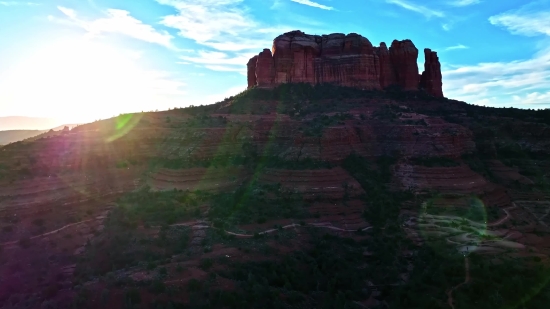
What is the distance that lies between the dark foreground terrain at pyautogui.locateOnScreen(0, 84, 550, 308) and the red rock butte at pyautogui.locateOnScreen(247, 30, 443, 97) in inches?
140

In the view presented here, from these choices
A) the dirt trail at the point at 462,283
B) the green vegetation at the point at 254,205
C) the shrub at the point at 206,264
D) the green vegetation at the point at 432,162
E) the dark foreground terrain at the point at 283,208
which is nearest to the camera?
→ the dirt trail at the point at 462,283

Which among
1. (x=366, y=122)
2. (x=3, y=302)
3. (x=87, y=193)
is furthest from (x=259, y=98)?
(x=3, y=302)

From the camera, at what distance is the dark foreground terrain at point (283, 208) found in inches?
754

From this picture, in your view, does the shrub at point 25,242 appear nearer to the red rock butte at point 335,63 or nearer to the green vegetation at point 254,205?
the green vegetation at point 254,205

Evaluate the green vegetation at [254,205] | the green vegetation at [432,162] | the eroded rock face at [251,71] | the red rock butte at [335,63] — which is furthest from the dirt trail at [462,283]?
the eroded rock face at [251,71]

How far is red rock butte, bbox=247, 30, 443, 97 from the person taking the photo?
57.0 meters

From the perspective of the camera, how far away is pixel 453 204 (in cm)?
3628

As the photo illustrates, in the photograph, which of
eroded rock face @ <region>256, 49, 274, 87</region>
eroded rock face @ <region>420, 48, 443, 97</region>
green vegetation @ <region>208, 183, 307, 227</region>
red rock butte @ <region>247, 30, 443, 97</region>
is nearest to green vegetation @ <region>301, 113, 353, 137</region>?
green vegetation @ <region>208, 183, 307, 227</region>

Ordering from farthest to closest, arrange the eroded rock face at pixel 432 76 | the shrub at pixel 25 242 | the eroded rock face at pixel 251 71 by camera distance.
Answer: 1. the eroded rock face at pixel 432 76
2. the eroded rock face at pixel 251 71
3. the shrub at pixel 25 242

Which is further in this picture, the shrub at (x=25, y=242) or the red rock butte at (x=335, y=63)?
the red rock butte at (x=335, y=63)

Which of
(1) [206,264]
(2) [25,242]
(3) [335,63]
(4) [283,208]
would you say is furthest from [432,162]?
(2) [25,242]

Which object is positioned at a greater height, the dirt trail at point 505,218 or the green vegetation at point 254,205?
the green vegetation at point 254,205

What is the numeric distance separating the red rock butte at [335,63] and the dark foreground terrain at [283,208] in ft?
11.7

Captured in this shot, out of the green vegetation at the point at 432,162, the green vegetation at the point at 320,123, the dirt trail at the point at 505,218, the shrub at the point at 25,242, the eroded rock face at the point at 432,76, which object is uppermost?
the eroded rock face at the point at 432,76
